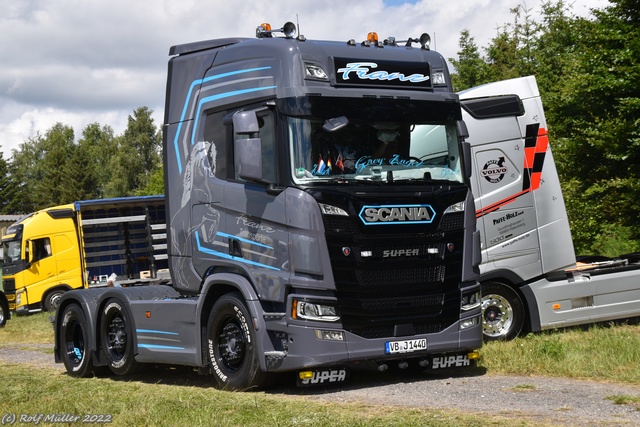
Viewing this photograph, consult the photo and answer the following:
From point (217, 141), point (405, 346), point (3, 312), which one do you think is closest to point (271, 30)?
point (217, 141)

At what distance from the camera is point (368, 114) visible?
10.2 meters

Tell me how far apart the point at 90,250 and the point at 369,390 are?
21.1m

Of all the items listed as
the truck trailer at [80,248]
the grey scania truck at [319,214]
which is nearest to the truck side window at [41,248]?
the truck trailer at [80,248]

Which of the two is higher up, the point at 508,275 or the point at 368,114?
the point at 368,114

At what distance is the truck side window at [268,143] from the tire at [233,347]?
1444mm

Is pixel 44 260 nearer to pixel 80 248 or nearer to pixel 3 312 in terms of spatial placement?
pixel 80 248

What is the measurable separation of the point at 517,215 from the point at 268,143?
17.3ft

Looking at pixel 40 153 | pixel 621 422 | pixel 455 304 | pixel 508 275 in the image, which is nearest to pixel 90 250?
pixel 508 275

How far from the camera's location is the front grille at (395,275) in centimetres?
979

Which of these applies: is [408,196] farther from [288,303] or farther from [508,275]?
[508,275]

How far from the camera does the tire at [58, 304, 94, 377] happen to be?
43.0 feet

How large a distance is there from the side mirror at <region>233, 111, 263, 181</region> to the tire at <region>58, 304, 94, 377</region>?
4.50 m

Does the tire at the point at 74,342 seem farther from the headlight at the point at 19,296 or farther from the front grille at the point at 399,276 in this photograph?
the headlight at the point at 19,296

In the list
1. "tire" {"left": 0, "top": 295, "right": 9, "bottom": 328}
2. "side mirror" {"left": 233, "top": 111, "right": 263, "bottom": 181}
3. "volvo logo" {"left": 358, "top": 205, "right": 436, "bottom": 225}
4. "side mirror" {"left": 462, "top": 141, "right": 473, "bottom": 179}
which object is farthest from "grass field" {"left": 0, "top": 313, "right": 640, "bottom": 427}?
"tire" {"left": 0, "top": 295, "right": 9, "bottom": 328}
